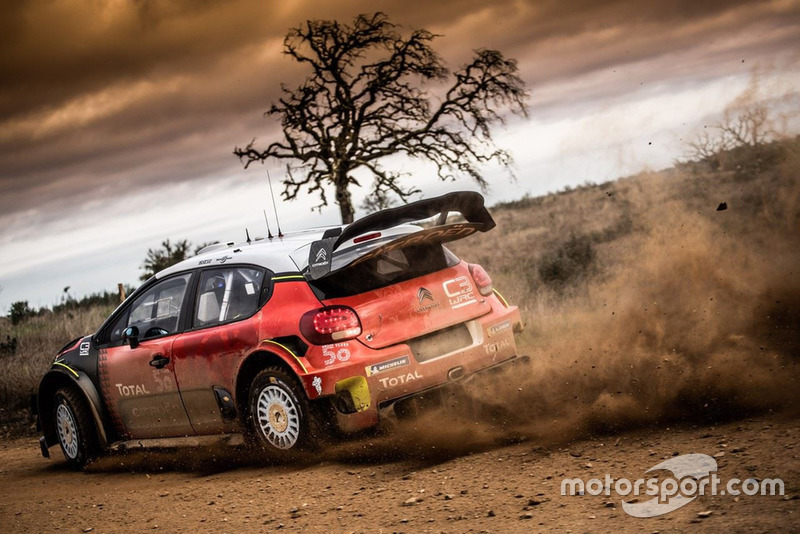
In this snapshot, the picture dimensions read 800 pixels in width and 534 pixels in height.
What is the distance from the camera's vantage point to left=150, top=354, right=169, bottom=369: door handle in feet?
23.8

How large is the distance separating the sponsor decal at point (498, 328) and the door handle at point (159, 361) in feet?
9.28

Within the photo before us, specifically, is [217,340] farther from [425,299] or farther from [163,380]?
[425,299]

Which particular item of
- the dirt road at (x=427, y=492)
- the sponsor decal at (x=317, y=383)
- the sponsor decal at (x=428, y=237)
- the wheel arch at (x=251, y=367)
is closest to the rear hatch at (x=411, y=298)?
the sponsor decal at (x=428, y=237)

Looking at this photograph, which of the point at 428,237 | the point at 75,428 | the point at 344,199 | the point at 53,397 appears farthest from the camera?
the point at 344,199

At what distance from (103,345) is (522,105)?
1181cm

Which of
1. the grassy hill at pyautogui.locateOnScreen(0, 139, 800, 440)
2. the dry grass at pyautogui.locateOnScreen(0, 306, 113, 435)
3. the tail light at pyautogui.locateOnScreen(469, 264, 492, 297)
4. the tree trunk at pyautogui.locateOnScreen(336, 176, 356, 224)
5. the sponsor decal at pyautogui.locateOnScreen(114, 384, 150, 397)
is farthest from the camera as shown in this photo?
the tree trunk at pyautogui.locateOnScreen(336, 176, 356, 224)

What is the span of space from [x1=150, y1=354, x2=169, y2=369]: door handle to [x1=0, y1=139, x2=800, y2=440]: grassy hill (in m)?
3.13

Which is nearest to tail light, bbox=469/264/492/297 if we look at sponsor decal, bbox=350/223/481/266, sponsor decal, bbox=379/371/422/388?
sponsor decal, bbox=350/223/481/266

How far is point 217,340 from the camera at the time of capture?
680 cm

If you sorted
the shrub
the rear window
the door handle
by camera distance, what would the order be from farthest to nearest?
the shrub, the door handle, the rear window

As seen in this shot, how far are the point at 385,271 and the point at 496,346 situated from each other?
3.66 feet

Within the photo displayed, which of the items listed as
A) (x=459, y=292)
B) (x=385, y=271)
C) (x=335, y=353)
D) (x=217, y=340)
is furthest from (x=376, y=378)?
(x=217, y=340)

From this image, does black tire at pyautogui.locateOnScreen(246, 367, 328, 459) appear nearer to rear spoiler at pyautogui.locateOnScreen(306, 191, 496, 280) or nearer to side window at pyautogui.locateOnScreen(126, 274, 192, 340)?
rear spoiler at pyautogui.locateOnScreen(306, 191, 496, 280)

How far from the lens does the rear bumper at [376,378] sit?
6059mm
